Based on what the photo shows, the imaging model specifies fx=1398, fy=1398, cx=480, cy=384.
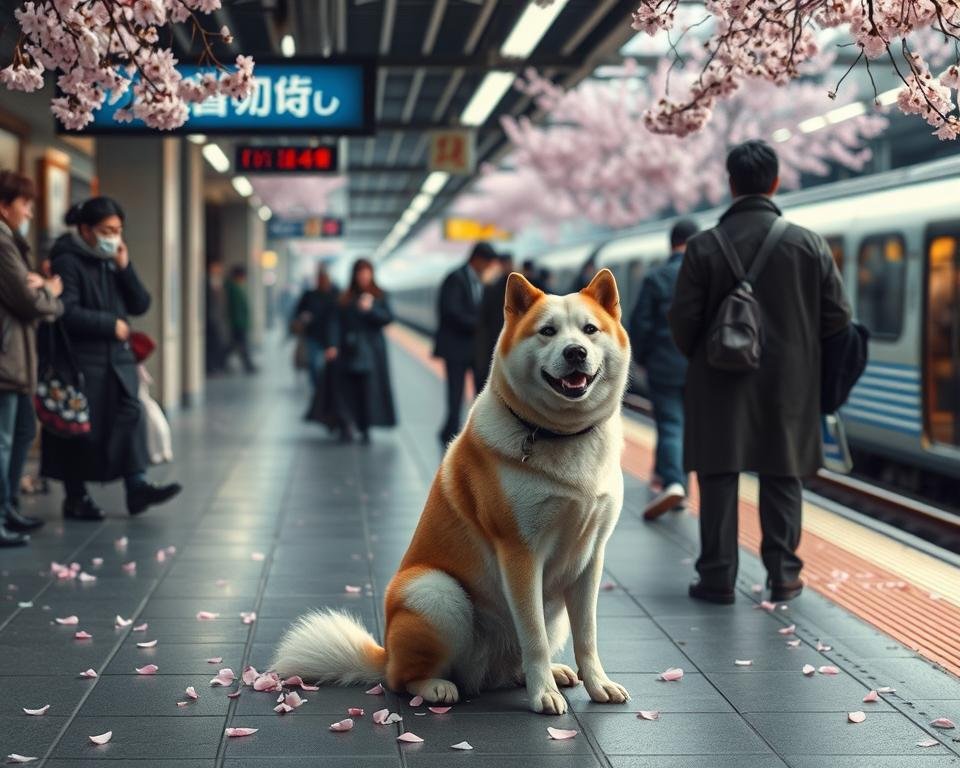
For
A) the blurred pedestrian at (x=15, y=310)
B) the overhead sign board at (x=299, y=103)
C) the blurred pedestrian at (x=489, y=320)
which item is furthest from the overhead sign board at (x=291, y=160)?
the blurred pedestrian at (x=15, y=310)

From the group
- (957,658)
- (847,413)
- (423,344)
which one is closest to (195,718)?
(957,658)

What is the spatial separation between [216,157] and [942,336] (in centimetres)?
1131

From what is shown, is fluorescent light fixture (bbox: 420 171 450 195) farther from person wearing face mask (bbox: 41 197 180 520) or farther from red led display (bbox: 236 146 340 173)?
person wearing face mask (bbox: 41 197 180 520)

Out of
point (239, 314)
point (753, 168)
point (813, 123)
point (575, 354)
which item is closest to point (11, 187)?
point (753, 168)

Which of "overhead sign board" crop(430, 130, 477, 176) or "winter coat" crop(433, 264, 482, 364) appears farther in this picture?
"overhead sign board" crop(430, 130, 477, 176)

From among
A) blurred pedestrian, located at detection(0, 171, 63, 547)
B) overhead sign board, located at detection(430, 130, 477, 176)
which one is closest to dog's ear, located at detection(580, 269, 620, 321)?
blurred pedestrian, located at detection(0, 171, 63, 547)

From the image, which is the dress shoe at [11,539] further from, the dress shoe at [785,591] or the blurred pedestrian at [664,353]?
the dress shoe at [785,591]

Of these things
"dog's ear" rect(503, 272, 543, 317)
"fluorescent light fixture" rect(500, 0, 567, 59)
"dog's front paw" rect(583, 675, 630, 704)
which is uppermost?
"fluorescent light fixture" rect(500, 0, 567, 59)

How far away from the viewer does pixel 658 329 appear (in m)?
9.13

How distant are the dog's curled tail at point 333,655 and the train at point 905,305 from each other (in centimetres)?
705

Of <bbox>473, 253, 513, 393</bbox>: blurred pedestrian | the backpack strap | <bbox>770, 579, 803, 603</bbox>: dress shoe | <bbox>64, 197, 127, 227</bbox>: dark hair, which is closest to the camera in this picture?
the backpack strap

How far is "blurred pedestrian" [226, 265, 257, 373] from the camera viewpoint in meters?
24.9

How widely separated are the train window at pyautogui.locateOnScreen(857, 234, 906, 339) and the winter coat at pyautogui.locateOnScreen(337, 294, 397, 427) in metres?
4.45

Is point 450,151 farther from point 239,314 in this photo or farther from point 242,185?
point 239,314
